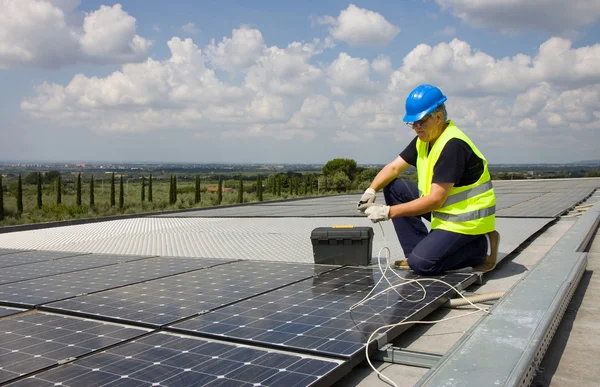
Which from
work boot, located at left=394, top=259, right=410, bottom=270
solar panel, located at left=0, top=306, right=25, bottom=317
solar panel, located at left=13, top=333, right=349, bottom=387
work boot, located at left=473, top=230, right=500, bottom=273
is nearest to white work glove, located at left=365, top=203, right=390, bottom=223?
work boot, located at left=394, top=259, right=410, bottom=270

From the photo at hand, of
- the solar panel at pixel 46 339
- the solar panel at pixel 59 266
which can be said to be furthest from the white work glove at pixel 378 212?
the solar panel at pixel 59 266

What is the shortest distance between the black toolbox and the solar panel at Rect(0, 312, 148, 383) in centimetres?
269

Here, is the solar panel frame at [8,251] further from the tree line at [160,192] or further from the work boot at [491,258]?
the tree line at [160,192]

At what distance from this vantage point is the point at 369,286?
15.3ft

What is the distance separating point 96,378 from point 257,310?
143cm

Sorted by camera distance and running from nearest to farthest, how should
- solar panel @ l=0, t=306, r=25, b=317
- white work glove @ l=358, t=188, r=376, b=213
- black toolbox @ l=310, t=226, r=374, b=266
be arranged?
solar panel @ l=0, t=306, r=25, b=317 → white work glove @ l=358, t=188, r=376, b=213 → black toolbox @ l=310, t=226, r=374, b=266

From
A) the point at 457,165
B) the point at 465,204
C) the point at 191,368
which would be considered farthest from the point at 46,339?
the point at 465,204

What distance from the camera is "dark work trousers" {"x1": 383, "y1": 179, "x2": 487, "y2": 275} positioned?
4.98 meters

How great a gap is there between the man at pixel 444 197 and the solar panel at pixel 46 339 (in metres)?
2.62

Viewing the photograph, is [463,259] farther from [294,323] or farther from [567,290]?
[294,323]

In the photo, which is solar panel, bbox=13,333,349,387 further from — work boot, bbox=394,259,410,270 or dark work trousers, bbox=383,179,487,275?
work boot, bbox=394,259,410,270

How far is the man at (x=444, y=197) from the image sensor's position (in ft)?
16.1

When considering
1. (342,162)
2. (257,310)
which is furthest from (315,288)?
(342,162)

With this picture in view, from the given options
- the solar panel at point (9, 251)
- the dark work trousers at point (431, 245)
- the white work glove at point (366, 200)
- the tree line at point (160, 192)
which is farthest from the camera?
the tree line at point (160, 192)
